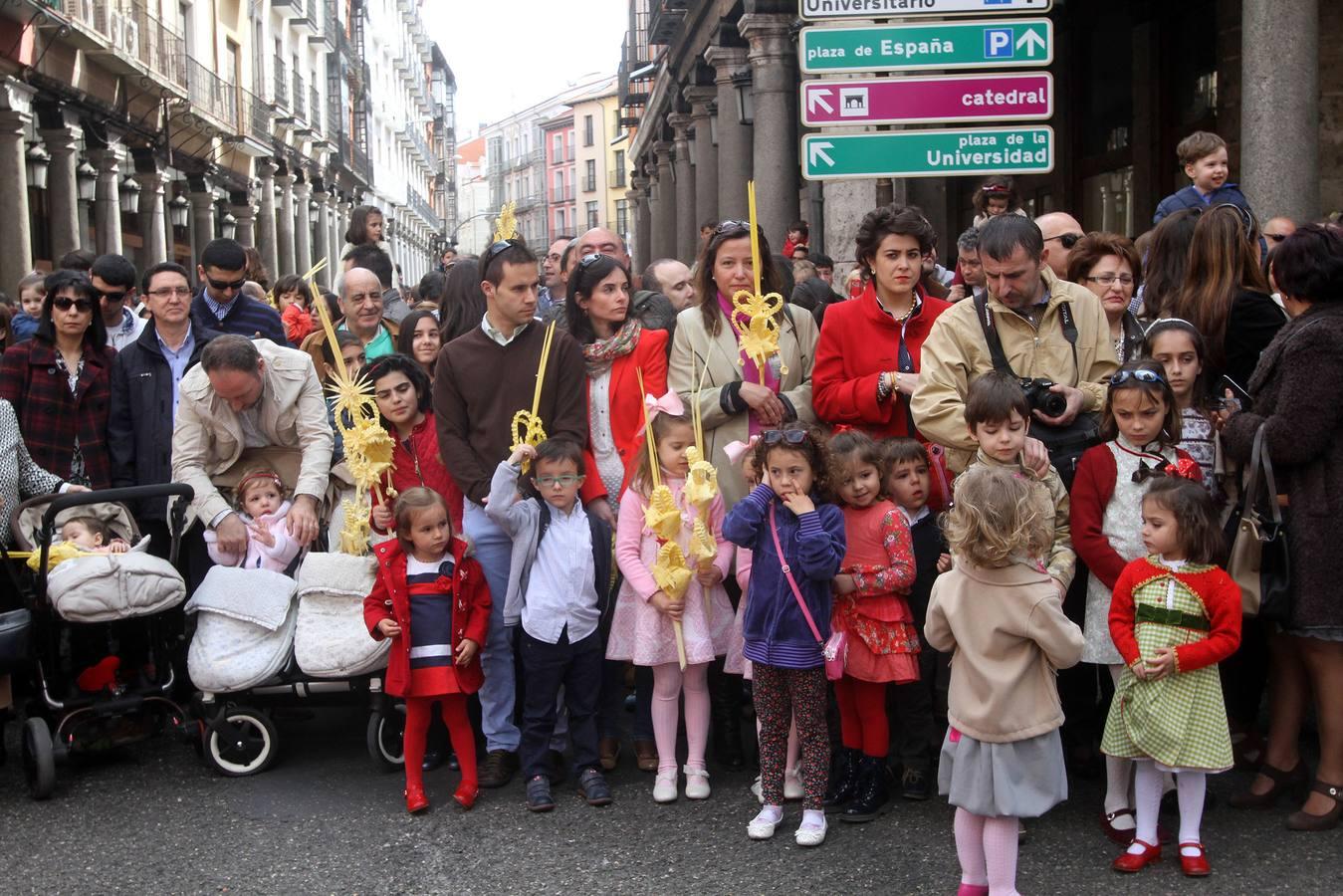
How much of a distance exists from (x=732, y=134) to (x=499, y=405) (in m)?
14.4

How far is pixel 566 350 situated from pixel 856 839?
7.32 ft

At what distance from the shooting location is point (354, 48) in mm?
59031

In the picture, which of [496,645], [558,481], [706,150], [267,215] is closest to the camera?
[558,481]

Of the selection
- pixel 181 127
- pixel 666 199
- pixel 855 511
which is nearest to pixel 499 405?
pixel 855 511

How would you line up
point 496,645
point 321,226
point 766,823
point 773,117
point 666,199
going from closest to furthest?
point 766,823
point 496,645
point 773,117
point 666,199
point 321,226

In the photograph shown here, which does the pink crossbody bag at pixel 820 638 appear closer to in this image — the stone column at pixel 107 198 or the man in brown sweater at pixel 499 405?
the man in brown sweater at pixel 499 405

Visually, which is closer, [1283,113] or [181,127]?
[1283,113]

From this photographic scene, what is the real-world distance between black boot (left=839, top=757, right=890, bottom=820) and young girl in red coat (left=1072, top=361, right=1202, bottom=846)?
29.8 inches

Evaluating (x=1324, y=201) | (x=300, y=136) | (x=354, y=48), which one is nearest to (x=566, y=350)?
(x=1324, y=201)

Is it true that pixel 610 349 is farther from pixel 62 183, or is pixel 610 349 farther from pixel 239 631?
pixel 62 183

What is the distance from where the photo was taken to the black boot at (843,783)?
5297 millimetres

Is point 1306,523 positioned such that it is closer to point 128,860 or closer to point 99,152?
point 128,860

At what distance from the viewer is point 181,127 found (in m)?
31.0

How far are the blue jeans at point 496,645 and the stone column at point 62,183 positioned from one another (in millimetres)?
19924
